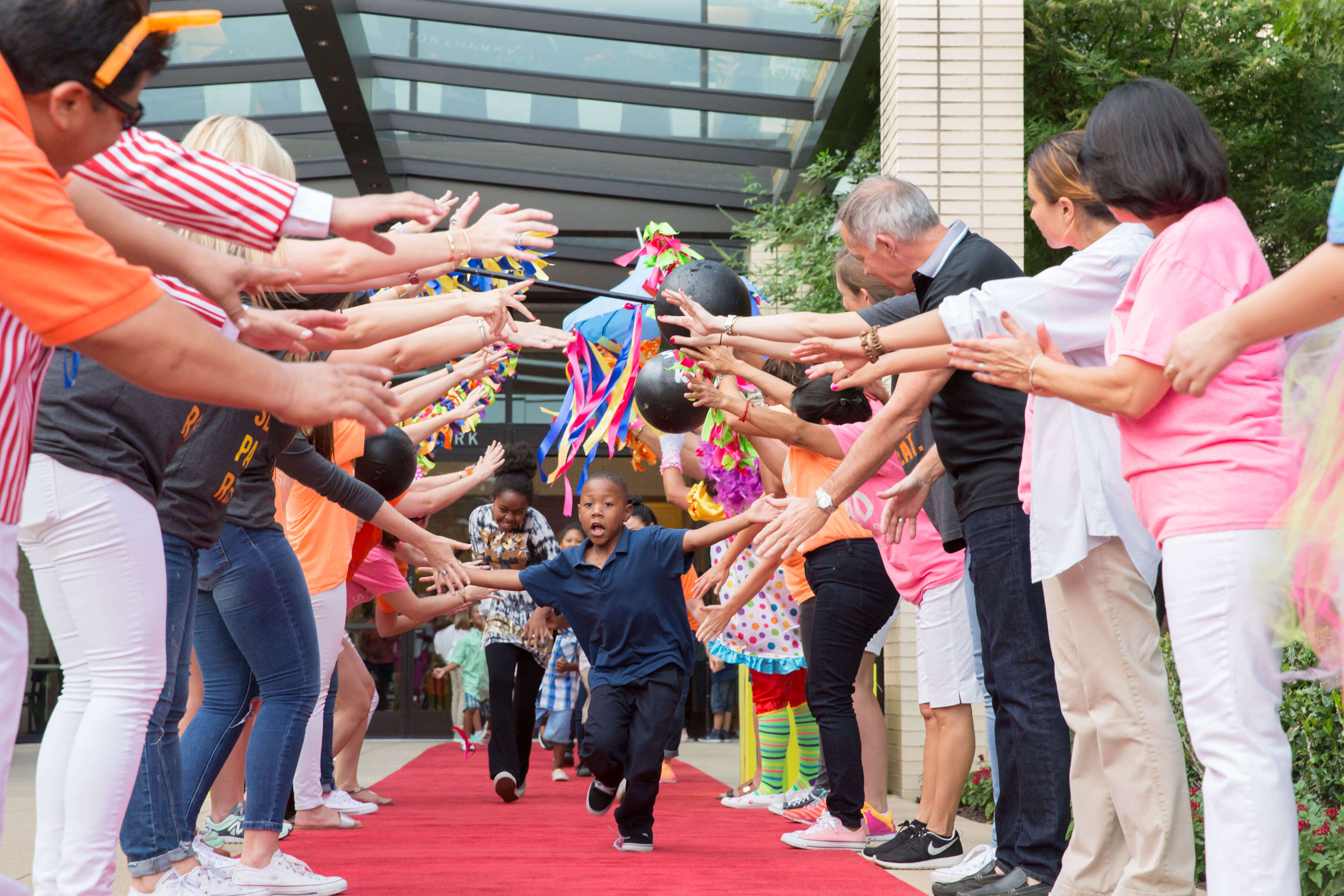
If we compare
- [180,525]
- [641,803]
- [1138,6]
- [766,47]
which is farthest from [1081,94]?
[180,525]

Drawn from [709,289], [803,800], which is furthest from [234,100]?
[803,800]

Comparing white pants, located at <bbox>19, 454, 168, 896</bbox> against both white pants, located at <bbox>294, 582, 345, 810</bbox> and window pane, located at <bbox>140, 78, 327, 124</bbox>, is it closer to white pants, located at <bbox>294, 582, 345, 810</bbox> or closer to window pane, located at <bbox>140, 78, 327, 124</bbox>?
white pants, located at <bbox>294, 582, 345, 810</bbox>

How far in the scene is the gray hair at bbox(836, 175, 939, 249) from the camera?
3662 mm

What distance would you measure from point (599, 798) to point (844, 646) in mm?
1408

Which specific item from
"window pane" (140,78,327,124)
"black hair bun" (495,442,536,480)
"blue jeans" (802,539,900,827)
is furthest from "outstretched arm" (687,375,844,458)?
"window pane" (140,78,327,124)

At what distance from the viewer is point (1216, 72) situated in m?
7.19

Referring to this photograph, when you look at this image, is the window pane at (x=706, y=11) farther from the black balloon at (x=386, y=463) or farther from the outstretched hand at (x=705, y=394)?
the outstretched hand at (x=705, y=394)

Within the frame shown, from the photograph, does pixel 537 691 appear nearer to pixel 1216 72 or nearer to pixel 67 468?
pixel 67 468

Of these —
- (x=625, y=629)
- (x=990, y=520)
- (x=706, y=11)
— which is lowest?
(x=625, y=629)

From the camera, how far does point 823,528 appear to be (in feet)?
13.9

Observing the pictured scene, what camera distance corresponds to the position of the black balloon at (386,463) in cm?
516

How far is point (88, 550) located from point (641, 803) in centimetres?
284

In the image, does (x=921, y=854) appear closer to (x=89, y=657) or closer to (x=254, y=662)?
(x=254, y=662)

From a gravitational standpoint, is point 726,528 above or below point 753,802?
above
